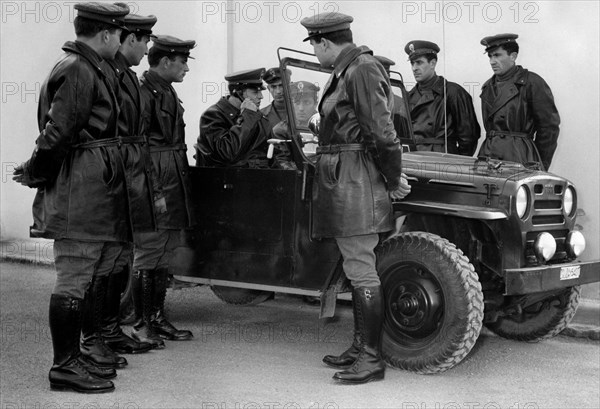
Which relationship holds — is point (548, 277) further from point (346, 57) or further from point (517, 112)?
point (517, 112)

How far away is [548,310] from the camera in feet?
19.1

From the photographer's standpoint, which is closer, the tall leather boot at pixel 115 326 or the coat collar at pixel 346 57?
the coat collar at pixel 346 57

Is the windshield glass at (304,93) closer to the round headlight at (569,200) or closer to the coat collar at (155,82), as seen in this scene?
the coat collar at (155,82)

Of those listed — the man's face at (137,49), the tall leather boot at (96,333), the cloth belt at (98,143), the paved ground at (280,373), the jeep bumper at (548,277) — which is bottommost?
the paved ground at (280,373)

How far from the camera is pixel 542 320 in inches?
231

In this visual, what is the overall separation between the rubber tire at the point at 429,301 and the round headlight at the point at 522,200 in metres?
0.42

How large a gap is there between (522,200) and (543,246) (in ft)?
0.97

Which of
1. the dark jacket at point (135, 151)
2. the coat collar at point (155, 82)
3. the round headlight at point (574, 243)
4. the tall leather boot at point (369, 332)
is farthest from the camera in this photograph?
the coat collar at point (155, 82)

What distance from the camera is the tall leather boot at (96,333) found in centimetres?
504

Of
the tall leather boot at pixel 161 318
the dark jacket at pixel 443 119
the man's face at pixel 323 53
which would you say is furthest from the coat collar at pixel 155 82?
the dark jacket at pixel 443 119

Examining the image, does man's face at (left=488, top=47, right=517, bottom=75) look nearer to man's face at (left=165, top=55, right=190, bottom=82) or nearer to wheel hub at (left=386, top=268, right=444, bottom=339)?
man's face at (left=165, top=55, right=190, bottom=82)

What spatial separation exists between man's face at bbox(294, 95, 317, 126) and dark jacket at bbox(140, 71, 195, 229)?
0.85 meters

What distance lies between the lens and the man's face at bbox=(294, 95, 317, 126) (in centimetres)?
589

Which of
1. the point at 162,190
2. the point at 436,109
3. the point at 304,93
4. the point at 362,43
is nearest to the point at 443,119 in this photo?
the point at 436,109
